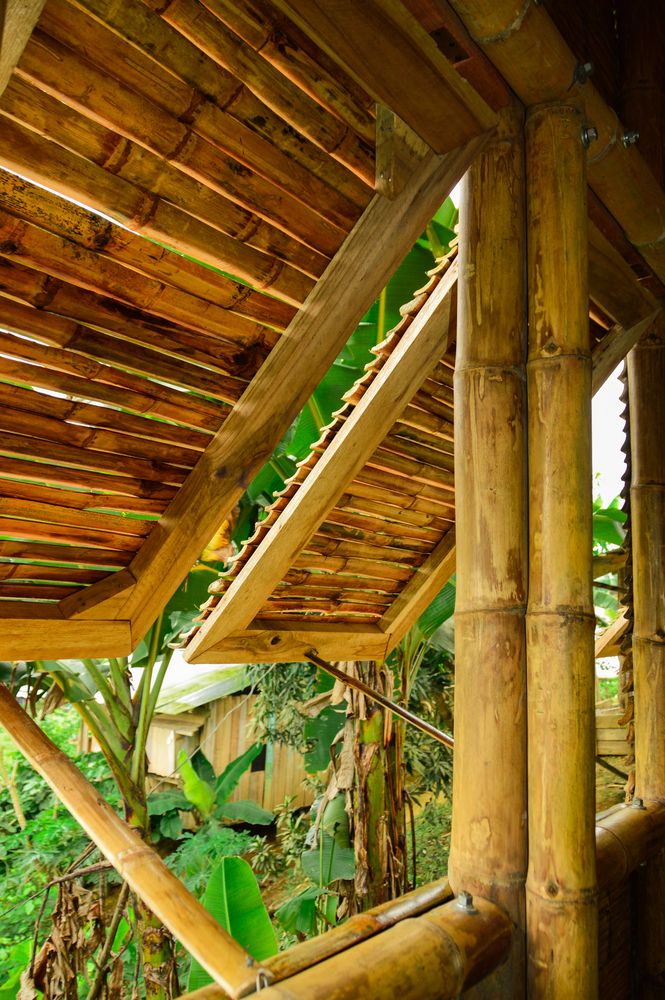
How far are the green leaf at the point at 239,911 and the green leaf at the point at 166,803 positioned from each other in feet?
9.92

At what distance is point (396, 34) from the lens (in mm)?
1252

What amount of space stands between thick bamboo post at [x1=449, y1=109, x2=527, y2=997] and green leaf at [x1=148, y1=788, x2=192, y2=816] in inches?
177

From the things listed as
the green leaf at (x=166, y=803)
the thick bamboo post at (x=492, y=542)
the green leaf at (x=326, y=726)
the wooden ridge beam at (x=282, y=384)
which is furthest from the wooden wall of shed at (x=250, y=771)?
the thick bamboo post at (x=492, y=542)

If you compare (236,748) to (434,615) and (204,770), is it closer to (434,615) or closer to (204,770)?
(204,770)

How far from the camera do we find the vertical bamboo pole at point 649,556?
222cm

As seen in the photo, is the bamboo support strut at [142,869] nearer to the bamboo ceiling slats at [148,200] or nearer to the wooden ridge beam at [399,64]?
the bamboo ceiling slats at [148,200]

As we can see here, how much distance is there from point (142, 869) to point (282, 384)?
1.02 meters

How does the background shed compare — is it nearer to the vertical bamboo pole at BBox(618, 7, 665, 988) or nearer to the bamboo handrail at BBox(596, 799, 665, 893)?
the vertical bamboo pole at BBox(618, 7, 665, 988)

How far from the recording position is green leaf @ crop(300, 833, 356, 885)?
3234mm

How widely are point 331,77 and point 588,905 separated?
61.8 inches

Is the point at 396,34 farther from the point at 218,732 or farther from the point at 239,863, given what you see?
the point at 218,732

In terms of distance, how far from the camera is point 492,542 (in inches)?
56.8

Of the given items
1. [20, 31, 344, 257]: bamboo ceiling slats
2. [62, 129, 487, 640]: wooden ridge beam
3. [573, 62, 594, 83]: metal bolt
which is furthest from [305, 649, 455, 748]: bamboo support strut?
[573, 62, 594, 83]: metal bolt

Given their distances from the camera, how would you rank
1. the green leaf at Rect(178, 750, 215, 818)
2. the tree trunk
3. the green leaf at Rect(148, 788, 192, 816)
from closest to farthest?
1. the tree trunk
2. the green leaf at Rect(178, 750, 215, 818)
3. the green leaf at Rect(148, 788, 192, 816)
